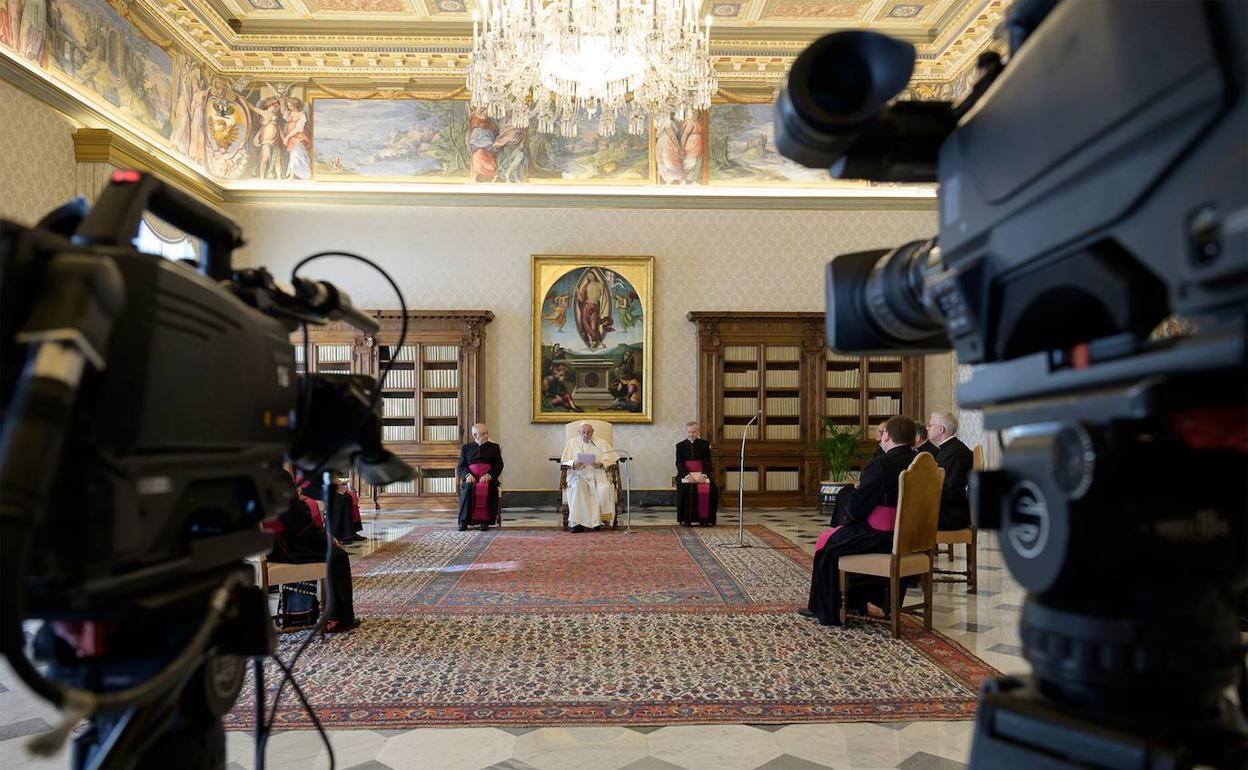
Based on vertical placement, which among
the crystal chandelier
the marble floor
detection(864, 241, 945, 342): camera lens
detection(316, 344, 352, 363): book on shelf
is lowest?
the marble floor

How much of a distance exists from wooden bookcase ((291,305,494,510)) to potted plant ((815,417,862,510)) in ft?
17.0

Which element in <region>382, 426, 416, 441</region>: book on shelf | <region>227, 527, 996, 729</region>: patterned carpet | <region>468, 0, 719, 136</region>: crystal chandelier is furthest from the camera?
<region>382, 426, 416, 441</region>: book on shelf

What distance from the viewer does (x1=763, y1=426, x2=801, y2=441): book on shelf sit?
12406 millimetres

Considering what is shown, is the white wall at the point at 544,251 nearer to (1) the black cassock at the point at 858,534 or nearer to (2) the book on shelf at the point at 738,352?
(2) the book on shelf at the point at 738,352

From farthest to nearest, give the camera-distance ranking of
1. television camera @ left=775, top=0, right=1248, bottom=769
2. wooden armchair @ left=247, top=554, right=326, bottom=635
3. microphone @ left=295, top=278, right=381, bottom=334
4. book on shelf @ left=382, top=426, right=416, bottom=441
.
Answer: book on shelf @ left=382, top=426, right=416, bottom=441, wooden armchair @ left=247, top=554, right=326, bottom=635, microphone @ left=295, top=278, right=381, bottom=334, television camera @ left=775, top=0, right=1248, bottom=769

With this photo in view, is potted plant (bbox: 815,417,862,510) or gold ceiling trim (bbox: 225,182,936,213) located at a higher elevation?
gold ceiling trim (bbox: 225,182,936,213)

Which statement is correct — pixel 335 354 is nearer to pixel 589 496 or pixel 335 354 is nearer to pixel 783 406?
pixel 589 496

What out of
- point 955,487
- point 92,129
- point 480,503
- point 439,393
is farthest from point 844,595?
point 92,129

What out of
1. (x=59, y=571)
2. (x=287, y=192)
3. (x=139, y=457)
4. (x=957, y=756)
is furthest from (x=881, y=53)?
(x=287, y=192)

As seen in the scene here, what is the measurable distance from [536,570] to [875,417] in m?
7.22

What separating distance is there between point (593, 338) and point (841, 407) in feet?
13.0

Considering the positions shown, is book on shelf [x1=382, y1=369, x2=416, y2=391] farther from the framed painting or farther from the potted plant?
the potted plant

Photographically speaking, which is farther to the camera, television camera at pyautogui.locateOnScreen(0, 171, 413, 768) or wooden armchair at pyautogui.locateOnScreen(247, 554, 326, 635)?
wooden armchair at pyautogui.locateOnScreen(247, 554, 326, 635)

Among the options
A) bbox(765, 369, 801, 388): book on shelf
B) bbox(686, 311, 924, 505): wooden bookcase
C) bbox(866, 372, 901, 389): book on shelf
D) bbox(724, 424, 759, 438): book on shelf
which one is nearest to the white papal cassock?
bbox(686, 311, 924, 505): wooden bookcase
